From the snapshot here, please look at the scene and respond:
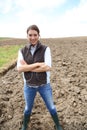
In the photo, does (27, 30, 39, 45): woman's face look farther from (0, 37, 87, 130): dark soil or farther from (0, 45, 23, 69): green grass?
(0, 45, 23, 69): green grass

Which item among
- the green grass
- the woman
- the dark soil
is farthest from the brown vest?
the green grass

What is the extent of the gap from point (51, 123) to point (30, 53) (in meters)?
1.92

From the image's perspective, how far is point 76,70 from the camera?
1267 cm

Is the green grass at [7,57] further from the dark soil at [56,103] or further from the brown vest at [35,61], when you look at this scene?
the brown vest at [35,61]

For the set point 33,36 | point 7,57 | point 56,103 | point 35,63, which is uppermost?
point 33,36

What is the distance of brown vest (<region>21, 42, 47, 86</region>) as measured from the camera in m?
6.02

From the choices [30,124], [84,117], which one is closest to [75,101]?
[84,117]

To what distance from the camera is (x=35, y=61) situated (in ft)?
19.8

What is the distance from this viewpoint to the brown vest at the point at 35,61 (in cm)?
602

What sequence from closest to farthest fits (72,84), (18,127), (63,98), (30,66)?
(30,66), (18,127), (63,98), (72,84)

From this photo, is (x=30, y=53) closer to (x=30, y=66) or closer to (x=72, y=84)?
(x=30, y=66)

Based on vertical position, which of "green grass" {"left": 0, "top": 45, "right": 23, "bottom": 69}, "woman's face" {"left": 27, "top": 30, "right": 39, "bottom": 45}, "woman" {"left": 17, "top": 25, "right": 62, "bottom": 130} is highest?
"woman's face" {"left": 27, "top": 30, "right": 39, "bottom": 45}

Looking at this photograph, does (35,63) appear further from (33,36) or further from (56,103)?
(56,103)

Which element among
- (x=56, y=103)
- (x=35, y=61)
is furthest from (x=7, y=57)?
(x=35, y=61)
